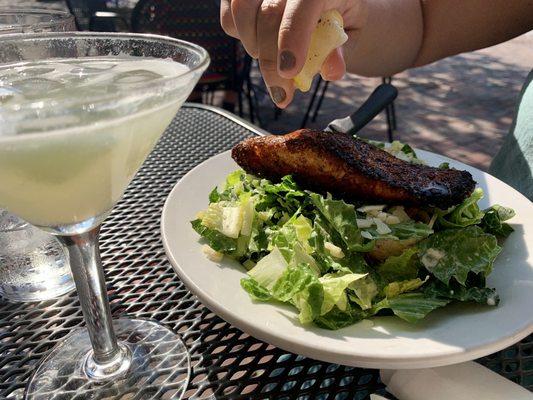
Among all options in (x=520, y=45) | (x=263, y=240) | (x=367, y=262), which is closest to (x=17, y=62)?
(x=263, y=240)

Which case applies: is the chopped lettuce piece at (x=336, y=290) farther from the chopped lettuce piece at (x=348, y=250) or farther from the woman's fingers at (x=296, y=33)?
the woman's fingers at (x=296, y=33)

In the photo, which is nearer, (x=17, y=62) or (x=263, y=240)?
(x=17, y=62)

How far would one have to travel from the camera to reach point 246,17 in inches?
58.0

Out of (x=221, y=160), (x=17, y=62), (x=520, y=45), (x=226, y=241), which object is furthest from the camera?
(x=520, y=45)

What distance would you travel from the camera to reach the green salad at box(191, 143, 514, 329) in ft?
3.43

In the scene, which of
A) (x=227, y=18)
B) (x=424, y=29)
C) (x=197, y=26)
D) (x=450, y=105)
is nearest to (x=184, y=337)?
(x=227, y=18)

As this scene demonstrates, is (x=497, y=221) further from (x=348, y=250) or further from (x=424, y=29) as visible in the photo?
(x=424, y=29)

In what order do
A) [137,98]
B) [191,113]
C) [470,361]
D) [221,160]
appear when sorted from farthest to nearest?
[191,113] < [221,160] < [470,361] < [137,98]

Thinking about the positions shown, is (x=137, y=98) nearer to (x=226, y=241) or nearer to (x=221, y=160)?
(x=226, y=241)

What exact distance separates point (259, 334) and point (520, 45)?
11.0 meters

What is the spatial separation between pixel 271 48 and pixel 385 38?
1107 mm

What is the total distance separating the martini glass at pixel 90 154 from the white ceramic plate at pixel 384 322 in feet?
0.57

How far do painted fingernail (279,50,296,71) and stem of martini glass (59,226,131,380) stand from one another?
0.68 metres

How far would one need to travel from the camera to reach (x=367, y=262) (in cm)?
128
